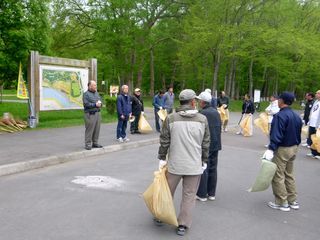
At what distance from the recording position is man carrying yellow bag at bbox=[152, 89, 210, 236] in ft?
14.7

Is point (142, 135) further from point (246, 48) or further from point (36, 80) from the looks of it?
point (246, 48)

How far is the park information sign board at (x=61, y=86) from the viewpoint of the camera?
13746mm

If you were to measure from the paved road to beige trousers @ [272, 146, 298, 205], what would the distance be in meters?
0.25

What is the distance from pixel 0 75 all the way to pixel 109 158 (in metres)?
10.3

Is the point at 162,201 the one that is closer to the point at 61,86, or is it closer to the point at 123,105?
the point at 123,105

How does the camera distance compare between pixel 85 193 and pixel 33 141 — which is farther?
pixel 33 141

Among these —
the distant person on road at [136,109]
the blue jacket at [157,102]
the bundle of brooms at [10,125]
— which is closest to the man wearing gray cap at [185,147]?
the distant person on road at [136,109]

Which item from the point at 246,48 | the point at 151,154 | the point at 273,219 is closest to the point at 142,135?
the point at 151,154

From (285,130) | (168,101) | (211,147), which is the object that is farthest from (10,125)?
(285,130)

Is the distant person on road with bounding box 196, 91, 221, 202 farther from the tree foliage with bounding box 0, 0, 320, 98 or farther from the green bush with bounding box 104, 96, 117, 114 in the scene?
the tree foliage with bounding box 0, 0, 320, 98

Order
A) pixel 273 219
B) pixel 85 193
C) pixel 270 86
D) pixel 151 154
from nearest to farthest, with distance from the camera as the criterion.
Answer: pixel 273 219 < pixel 85 193 < pixel 151 154 < pixel 270 86

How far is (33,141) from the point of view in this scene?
417 inches

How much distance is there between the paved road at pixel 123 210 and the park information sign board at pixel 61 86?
6.23 meters

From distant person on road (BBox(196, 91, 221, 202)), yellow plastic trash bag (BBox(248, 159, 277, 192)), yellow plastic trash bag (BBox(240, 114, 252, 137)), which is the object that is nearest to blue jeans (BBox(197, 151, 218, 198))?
distant person on road (BBox(196, 91, 221, 202))
